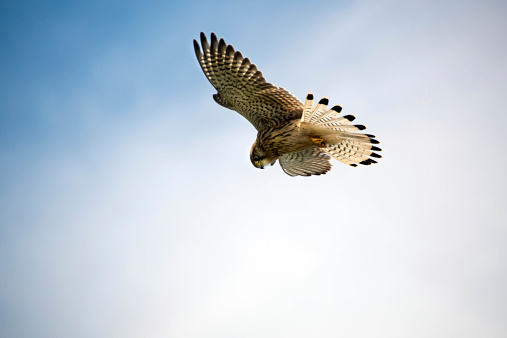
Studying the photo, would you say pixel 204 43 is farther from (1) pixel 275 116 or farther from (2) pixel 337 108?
(2) pixel 337 108

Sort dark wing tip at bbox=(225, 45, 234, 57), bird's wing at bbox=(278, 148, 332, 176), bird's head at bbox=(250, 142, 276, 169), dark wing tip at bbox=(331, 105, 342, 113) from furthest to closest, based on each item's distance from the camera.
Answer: bird's wing at bbox=(278, 148, 332, 176) < bird's head at bbox=(250, 142, 276, 169) < dark wing tip at bbox=(225, 45, 234, 57) < dark wing tip at bbox=(331, 105, 342, 113)

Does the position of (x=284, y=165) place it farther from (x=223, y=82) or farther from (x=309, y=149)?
(x=223, y=82)

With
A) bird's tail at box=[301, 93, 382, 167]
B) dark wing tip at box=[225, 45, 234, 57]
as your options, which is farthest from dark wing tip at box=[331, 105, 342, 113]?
dark wing tip at box=[225, 45, 234, 57]

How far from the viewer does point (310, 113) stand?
5836 millimetres

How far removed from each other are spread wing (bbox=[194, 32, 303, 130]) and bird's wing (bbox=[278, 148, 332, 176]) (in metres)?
1.14

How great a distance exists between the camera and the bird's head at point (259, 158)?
274 inches

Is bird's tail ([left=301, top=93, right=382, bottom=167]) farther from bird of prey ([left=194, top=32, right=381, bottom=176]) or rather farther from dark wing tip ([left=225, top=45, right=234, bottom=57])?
dark wing tip ([left=225, top=45, right=234, bottom=57])

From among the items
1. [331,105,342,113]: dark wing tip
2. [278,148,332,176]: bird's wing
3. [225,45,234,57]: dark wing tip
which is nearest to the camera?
[331,105,342,113]: dark wing tip

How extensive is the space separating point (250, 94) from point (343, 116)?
1622mm

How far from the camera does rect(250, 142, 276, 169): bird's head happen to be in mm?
6969

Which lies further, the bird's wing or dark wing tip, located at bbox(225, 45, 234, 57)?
the bird's wing

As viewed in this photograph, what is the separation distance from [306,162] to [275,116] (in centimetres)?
158

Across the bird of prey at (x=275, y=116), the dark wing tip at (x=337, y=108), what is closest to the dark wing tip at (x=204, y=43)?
the bird of prey at (x=275, y=116)

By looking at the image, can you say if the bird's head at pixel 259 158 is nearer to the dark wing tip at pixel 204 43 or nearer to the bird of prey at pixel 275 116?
the bird of prey at pixel 275 116
